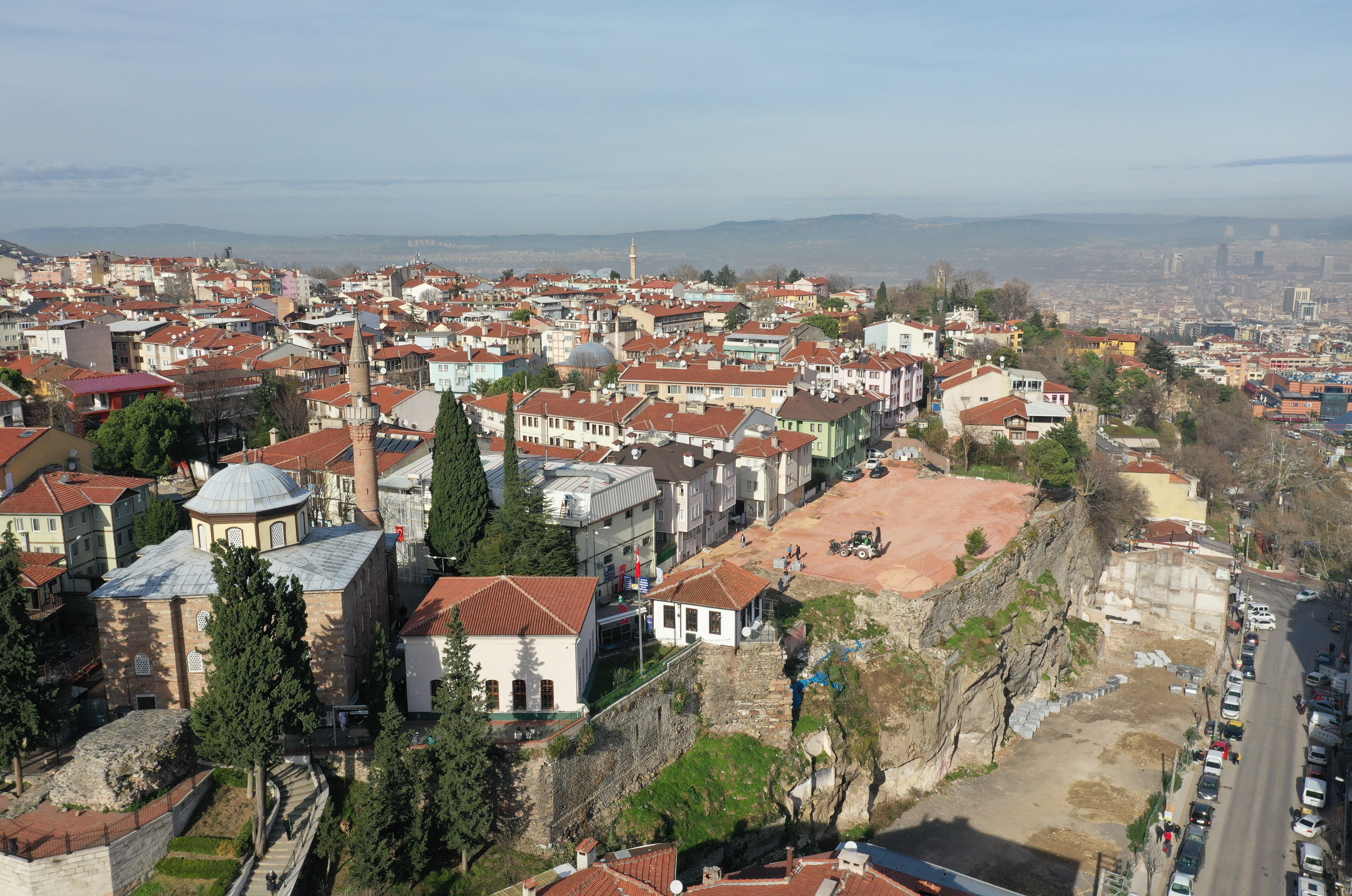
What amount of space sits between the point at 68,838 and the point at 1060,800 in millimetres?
28898

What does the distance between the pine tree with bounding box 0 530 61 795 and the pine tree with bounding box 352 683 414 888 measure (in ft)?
23.3

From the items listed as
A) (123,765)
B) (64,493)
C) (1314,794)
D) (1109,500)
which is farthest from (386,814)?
(1109,500)

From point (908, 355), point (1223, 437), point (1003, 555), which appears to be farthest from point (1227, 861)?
point (1223, 437)

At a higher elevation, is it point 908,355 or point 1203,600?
point 908,355

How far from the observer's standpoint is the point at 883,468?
52.7 meters

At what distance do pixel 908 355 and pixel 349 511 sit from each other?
140ft

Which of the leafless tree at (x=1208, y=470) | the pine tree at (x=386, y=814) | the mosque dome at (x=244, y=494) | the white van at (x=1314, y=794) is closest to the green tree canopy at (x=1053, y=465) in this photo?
the white van at (x=1314, y=794)

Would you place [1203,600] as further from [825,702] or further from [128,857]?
[128,857]

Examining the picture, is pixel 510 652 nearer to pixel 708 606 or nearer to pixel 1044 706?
pixel 708 606

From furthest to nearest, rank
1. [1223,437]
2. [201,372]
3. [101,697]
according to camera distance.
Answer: [1223,437], [201,372], [101,697]

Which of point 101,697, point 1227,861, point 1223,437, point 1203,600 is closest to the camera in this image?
point 101,697

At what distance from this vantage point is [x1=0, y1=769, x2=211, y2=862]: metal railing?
1877 centimetres

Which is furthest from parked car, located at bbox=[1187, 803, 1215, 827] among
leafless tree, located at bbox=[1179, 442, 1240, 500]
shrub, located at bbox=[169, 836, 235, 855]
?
leafless tree, located at bbox=[1179, 442, 1240, 500]

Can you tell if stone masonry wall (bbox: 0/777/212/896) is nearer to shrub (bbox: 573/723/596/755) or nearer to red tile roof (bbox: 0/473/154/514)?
shrub (bbox: 573/723/596/755)
